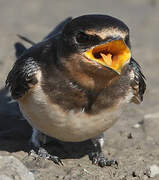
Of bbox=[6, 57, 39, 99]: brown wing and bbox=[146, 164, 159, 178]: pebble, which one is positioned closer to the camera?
bbox=[6, 57, 39, 99]: brown wing

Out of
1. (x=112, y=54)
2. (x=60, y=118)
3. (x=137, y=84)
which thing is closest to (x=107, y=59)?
(x=112, y=54)

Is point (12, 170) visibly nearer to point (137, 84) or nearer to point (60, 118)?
point (60, 118)

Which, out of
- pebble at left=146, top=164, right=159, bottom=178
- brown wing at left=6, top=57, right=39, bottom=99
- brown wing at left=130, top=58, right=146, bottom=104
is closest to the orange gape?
brown wing at left=6, top=57, right=39, bottom=99

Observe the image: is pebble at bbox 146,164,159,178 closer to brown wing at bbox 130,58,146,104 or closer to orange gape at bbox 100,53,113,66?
brown wing at bbox 130,58,146,104

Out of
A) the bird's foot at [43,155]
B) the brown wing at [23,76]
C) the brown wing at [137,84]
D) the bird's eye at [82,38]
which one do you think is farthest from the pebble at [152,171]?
the bird's eye at [82,38]

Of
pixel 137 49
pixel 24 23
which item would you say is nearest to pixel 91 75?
pixel 137 49

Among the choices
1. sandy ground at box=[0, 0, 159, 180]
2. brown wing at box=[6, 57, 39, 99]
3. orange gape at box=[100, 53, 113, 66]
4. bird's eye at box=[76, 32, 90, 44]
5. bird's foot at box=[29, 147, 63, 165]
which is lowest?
sandy ground at box=[0, 0, 159, 180]

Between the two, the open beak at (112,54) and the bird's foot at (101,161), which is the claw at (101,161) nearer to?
the bird's foot at (101,161)
